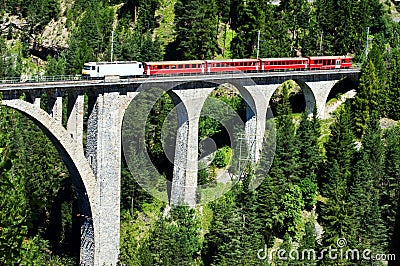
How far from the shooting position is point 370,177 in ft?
147

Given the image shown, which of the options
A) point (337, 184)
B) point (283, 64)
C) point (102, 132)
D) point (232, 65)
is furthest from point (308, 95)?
point (102, 132)

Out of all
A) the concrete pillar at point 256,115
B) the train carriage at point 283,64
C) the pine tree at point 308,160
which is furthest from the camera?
the train carriage at point 283,64

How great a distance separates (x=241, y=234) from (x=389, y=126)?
2402 cm

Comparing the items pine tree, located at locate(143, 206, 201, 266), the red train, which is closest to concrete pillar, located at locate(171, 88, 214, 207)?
the red train

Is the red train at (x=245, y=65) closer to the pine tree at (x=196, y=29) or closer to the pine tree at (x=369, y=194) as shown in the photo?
the pine tree at (x=369, y=194)

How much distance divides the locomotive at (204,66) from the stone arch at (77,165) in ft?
17.6

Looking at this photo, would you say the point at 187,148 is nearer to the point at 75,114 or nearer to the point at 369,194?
the point at 75,114

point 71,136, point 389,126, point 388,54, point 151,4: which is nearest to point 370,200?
point 389,126

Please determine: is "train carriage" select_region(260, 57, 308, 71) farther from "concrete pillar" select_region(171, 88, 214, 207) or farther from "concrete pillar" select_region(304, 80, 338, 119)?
"concrete pillar" select_region(171, 88, 214, 207)

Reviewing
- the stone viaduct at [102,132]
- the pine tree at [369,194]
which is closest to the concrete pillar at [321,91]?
the stone viaduct at [102,132]

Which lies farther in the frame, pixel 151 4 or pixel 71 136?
pixel 151 4

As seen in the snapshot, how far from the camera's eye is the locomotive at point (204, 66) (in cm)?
4247

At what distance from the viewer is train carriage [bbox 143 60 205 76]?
46.9 metres

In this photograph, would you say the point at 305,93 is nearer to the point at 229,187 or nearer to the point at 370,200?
the point at 229,187
